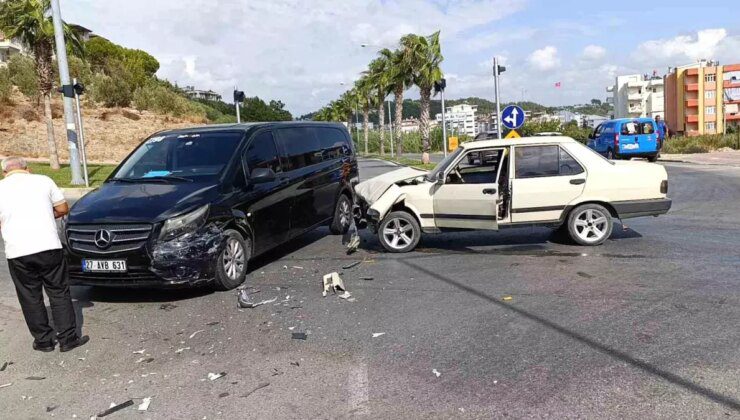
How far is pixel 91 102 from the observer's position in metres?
48.1

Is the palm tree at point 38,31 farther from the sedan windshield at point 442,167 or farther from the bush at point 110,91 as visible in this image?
the bush at point 110,91

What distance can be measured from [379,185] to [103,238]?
4.07 metres

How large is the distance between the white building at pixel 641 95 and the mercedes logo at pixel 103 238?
394 ft

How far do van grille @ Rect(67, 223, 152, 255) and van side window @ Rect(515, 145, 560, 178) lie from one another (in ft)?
16.0

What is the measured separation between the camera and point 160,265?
19.3 ft

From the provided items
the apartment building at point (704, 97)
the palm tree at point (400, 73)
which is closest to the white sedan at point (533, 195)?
the palm tree at point (400, 73)

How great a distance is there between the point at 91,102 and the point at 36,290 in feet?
159

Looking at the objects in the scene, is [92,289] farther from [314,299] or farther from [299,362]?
[299,362]

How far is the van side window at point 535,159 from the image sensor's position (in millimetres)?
8086

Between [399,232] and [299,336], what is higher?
[399,232]

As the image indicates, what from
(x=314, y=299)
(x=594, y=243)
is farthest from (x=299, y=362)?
(x=594, y=243)

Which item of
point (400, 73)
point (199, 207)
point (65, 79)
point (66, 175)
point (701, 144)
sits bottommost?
point (701, 144)

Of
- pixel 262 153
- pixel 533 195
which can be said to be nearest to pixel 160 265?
pixel 262 153

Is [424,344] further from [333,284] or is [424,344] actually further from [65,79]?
[65,79]
